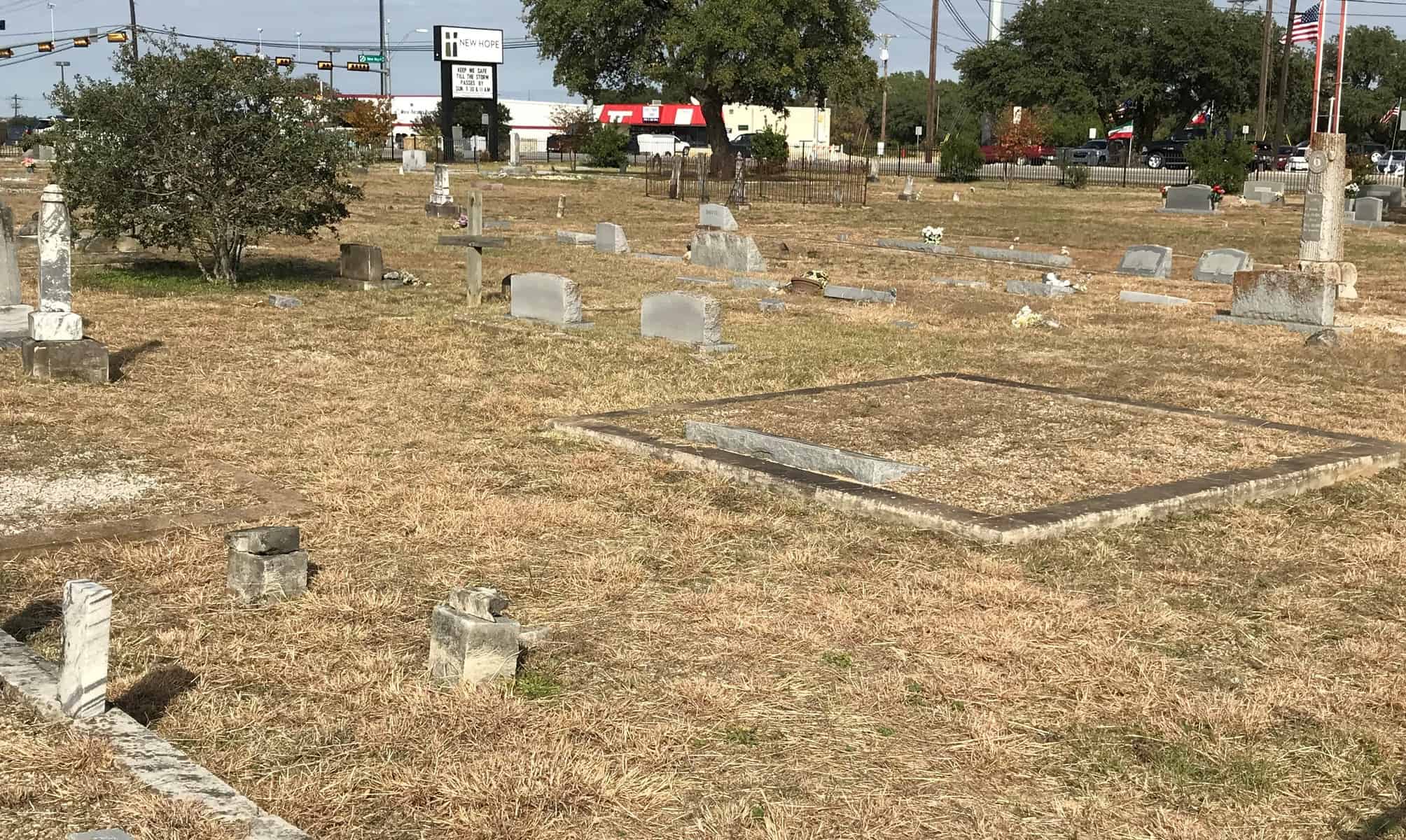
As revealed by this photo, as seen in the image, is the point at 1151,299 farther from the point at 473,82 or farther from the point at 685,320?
the point at 473,82

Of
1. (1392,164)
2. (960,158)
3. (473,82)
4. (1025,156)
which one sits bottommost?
(960,158)

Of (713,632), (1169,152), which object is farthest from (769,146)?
(713,632)

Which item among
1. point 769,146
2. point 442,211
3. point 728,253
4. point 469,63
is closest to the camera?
point 728,253

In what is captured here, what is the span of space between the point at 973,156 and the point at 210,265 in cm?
3673

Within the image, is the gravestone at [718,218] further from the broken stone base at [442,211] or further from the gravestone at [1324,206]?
the gravestone at [1324,206]

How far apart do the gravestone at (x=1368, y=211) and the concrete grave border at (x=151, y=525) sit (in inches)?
1114

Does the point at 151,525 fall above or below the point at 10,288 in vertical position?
below

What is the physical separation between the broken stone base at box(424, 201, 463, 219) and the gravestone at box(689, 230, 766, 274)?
9477mm

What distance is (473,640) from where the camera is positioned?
4664mm

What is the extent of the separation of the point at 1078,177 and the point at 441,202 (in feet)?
82.8

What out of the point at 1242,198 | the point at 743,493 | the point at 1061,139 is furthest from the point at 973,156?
the point at 743,493

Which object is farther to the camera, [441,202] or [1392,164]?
[1392,164]

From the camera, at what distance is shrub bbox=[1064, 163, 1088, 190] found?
150 feet

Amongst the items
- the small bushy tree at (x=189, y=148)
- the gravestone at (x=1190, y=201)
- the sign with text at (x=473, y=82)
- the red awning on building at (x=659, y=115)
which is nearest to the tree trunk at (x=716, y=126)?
the gravestone at (x=1190, y=201)
